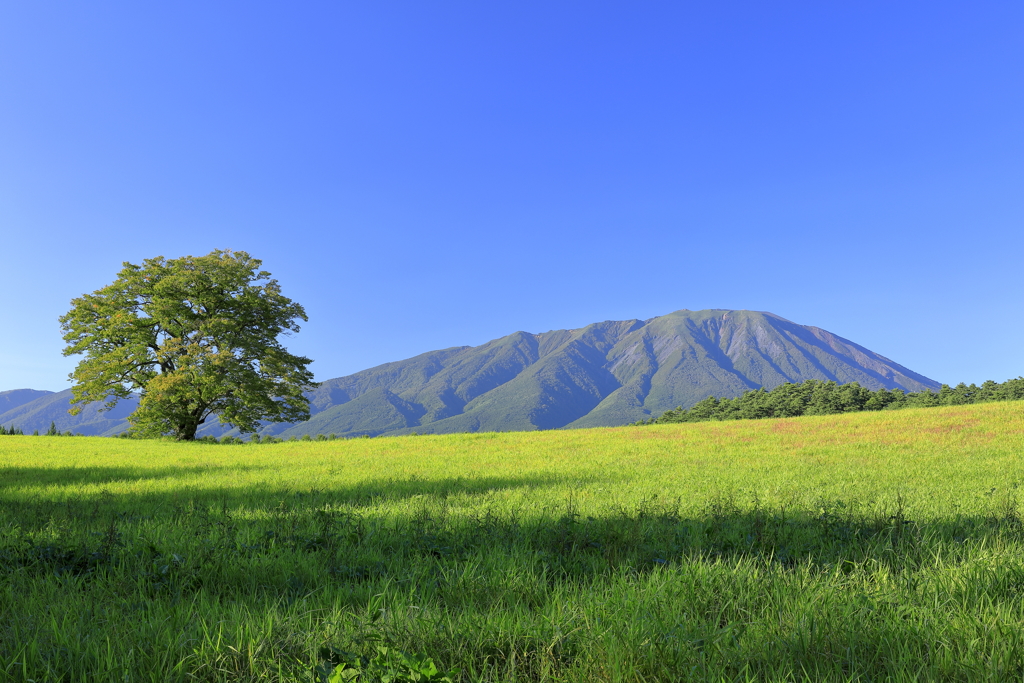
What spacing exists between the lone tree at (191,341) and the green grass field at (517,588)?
29969 mm

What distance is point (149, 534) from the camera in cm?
546

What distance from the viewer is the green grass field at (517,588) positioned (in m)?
2.49

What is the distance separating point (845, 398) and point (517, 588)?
75.3 m

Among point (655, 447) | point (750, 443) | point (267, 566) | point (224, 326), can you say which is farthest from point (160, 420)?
point (267, 566)

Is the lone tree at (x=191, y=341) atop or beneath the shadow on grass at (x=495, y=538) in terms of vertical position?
atop

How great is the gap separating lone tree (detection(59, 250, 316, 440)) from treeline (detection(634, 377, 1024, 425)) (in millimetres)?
38302

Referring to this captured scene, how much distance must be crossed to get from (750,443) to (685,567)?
20.4 meters

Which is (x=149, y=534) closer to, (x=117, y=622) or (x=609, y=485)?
(x=117, y=622)

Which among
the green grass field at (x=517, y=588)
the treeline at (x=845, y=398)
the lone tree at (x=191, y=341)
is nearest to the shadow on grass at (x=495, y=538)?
the green grass field at (x=517, y=588)

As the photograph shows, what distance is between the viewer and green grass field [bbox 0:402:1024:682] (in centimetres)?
249

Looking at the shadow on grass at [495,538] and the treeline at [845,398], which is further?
the treeline at [845,398]

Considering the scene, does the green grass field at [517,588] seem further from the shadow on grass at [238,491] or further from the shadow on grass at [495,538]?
the shadow on grass at [238,491]

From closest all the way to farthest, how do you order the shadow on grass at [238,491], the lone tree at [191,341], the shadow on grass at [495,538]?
the shadow on grass at [495,538] → the shadow on grass at [238,491] → the lone tree at [191,341]

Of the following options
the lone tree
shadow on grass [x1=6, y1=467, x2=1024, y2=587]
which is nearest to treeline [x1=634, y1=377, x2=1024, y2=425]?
the lone tree
